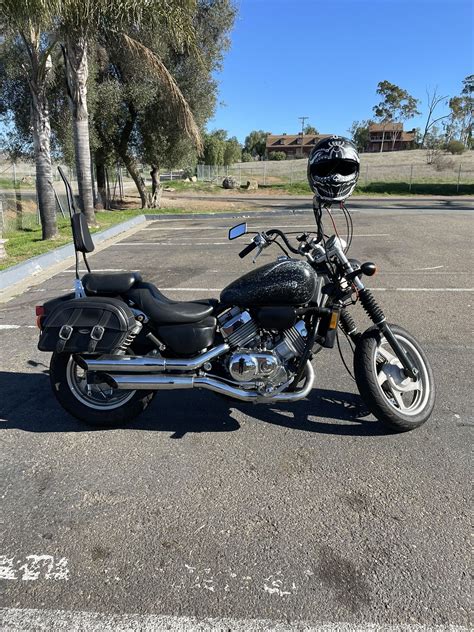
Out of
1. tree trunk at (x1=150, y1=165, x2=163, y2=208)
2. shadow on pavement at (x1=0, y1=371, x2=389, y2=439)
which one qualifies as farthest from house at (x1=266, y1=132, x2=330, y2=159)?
shadow on pavement at (x1=0, y1=371, x2=389, y2=439)

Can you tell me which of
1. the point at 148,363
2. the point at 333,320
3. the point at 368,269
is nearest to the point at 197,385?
the point at 148,363

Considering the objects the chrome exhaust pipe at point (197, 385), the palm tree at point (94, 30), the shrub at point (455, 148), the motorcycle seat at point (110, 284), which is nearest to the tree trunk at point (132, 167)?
the palm tree at point (94, 30)

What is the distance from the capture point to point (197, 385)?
315 cm

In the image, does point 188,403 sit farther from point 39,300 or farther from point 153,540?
point 39,300

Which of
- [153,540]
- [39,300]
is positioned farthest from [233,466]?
[39,300]

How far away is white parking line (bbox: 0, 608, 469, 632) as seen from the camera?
1.89 m

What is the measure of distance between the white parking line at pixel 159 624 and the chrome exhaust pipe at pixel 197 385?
1.38 meters

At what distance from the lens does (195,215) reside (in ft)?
59.3

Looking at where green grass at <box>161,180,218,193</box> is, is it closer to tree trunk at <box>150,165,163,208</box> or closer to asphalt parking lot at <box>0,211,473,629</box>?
tree trunk at <box>150,165,163,208</box>

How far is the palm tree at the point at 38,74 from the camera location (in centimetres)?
858

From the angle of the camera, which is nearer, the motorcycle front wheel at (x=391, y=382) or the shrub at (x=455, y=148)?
the motorcycle front wheel at (x=391, y=382)

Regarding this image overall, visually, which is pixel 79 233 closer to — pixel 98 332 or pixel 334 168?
pixel 98 332

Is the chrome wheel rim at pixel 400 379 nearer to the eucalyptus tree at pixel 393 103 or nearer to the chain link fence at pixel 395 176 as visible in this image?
the chain link fence at pixel 395 176

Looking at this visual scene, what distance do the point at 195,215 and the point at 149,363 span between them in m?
15.5
